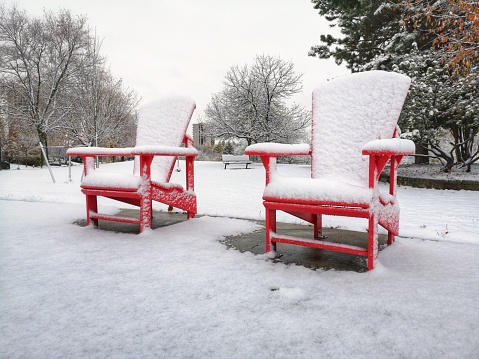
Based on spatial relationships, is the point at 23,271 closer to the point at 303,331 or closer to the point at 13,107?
the point at 303,331

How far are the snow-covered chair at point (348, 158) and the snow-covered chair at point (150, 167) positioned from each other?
1.10m

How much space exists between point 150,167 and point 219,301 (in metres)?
1.80

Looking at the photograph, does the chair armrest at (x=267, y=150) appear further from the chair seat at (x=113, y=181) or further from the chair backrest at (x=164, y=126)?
the chair backrest at (x=164, y=126)

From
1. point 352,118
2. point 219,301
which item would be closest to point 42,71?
point 352,118

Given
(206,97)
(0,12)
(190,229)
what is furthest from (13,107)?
(190,229)

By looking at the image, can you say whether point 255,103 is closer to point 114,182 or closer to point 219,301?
point 114,182

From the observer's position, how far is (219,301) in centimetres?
165

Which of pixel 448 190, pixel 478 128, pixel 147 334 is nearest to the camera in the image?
pixel 147 334

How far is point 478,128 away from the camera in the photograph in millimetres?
7359

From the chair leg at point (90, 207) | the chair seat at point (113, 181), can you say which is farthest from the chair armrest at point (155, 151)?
the chair leg at point (90, 207)

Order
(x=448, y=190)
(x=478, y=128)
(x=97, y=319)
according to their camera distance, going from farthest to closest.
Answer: (x=478, y=128), (x=448, y=190), (x=97, y=319)

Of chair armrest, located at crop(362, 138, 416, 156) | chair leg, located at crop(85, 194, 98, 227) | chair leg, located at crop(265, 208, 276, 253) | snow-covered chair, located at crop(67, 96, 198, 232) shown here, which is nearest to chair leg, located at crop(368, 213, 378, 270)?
chair armrest, located at crop(362, 138, 416, 156)

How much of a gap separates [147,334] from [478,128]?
8.38m

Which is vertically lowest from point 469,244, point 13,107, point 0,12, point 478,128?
point 469,244
